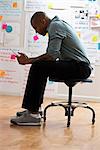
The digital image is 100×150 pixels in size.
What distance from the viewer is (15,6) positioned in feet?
14.8

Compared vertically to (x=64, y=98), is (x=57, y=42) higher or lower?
higher

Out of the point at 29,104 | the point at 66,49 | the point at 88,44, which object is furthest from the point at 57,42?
the point at 88,44

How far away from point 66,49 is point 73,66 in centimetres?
17

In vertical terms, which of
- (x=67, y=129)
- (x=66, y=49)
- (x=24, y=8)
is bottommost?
(x=67, y=129)

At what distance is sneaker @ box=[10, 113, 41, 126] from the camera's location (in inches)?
109

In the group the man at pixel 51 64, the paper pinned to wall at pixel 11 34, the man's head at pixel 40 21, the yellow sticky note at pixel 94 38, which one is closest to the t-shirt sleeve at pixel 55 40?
the man at pixel 51 64

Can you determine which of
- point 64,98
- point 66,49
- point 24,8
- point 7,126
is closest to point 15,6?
point 24,8

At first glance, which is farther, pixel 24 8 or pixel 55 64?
pixel 24 8

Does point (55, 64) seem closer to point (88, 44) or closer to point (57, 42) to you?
point (57, 42)

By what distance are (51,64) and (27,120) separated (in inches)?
19.5

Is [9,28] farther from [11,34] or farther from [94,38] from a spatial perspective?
[94,38]

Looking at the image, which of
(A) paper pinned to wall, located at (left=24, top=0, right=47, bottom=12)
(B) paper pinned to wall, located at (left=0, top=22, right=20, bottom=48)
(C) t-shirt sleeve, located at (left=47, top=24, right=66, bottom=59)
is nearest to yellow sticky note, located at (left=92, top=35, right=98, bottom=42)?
(A) paper pinned to wall, located at (left=24, top=0, right=47, bottom=12)

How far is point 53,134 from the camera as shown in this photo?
98.7 inches

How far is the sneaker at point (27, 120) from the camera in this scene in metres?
2.76
